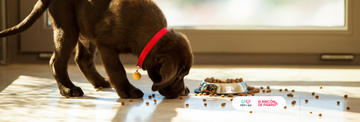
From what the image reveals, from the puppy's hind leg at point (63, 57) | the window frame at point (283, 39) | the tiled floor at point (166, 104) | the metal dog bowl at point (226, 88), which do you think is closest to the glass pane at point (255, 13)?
the window frame at point (283, 39)

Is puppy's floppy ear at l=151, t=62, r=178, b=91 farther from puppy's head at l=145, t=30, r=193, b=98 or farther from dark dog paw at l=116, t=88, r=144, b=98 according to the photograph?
dark dog paw at l=116, t=88, r=144, b=98

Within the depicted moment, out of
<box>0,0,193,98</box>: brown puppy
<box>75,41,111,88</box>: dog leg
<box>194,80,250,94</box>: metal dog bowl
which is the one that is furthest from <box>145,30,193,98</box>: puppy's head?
<box>75,41,111,88</box>: dog leg

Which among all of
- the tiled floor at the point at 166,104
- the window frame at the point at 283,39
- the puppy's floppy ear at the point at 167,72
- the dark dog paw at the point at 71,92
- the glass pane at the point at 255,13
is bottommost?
the tiled floor at the point at 166,104

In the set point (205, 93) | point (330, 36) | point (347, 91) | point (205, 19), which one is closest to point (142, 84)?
point (205, 93)

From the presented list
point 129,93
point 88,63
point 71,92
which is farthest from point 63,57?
point 129,93

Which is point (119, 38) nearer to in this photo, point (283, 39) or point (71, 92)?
point (71, 92)

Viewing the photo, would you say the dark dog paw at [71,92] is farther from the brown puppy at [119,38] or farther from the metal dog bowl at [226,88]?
the metal dog bowl at [226,88]
